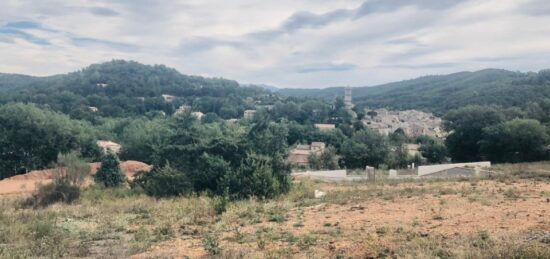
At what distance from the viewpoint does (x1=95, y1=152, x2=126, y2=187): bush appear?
21938 millimetres

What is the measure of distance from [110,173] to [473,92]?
103 metres

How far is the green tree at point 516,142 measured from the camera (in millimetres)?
33250

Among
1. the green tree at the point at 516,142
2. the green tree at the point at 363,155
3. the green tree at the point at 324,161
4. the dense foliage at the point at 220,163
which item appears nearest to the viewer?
the dense foliage at the point at 220,163

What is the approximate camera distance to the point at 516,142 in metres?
34.0

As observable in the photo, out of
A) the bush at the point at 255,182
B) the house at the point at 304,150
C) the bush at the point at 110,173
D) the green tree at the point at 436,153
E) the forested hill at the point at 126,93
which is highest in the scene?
the forested hill at the point at 126,93

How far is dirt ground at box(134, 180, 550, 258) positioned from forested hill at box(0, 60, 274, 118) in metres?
55.9

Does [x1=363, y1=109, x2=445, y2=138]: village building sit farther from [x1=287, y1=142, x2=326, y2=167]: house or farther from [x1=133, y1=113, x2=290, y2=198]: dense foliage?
[x1=133, y1=113, x2=290, y2=198]: dense foliage

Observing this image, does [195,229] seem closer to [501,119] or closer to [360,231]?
[360,231]

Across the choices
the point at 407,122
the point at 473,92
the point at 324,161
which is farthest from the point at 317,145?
the point at 473,92

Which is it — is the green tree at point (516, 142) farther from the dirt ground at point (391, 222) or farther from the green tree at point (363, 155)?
the dirt ground at point (391, 222)

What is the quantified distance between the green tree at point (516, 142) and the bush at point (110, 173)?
29407 mm

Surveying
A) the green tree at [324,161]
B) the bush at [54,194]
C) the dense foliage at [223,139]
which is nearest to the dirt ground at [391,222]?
the dense foliage at [223,139]

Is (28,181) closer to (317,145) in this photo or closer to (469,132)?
(469,132)

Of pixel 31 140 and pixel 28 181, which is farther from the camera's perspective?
pixel 31 140
